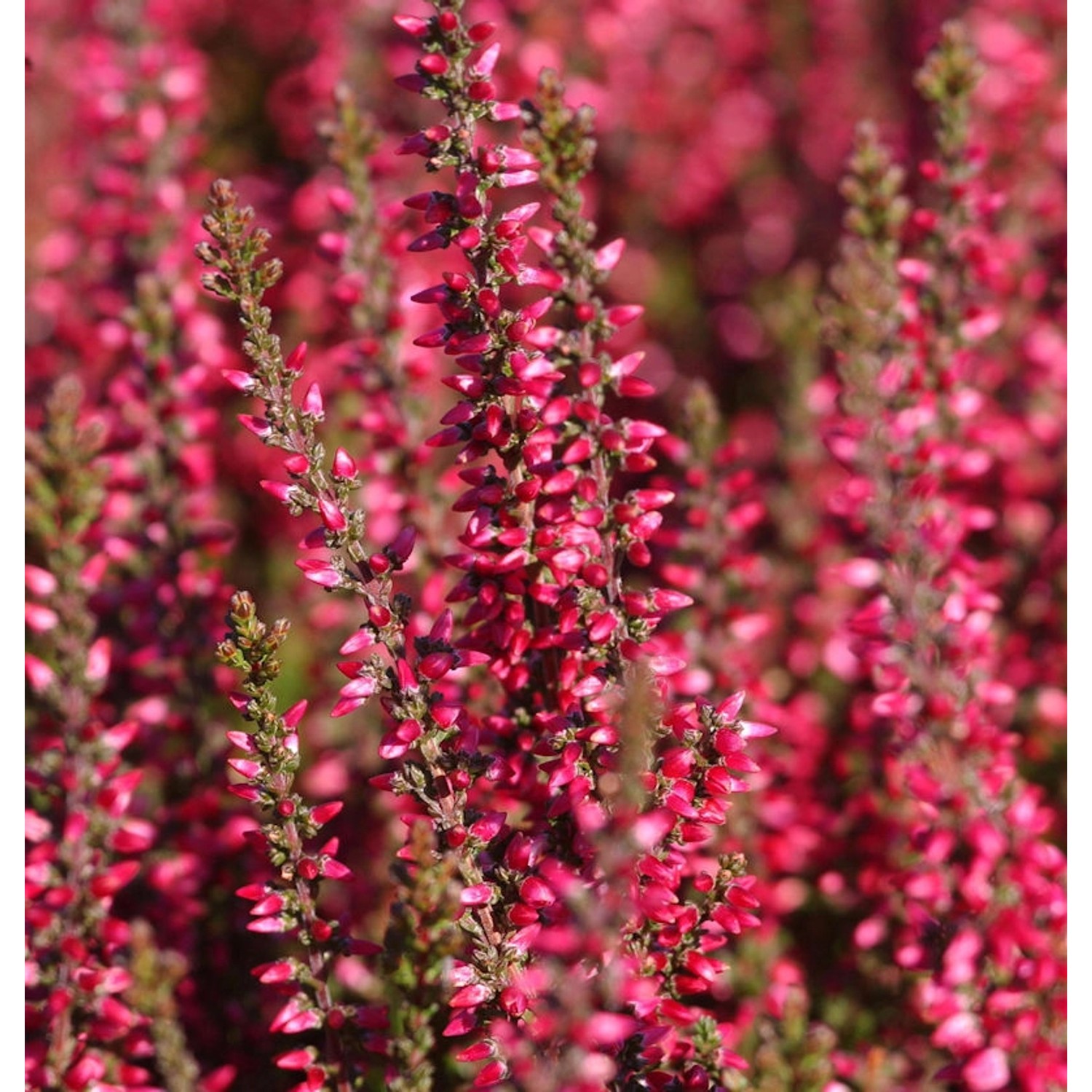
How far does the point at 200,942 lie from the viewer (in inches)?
86.8

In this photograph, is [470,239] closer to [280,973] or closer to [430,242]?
[430,242]

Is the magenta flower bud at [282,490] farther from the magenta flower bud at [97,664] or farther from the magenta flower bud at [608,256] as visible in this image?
the magenta flower bud at [97,664]

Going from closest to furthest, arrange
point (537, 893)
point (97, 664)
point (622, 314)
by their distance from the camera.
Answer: point (537, 893) < point (622, 314) < point (97, 664)

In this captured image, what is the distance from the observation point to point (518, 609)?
60.9 inches

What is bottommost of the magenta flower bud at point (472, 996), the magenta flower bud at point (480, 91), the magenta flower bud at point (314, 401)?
the magenta flower bud at point (472, 996)

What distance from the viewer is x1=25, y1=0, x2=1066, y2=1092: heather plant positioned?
58.7 inches

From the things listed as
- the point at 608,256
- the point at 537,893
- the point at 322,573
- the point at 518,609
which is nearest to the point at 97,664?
the point at 322,573

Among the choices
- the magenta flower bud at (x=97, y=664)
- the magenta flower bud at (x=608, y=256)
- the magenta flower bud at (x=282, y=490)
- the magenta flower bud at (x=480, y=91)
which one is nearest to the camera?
the magenta flower bud at (x=282, y=490)

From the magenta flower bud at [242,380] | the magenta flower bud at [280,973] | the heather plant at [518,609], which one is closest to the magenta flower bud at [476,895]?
the heather plant at [518,609]

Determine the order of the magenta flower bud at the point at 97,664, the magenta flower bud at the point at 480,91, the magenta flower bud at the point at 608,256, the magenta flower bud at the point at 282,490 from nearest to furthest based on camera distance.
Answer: the magenta flower bud at the point at 282,490, the magenta flower bud at the point at 480,91, the magenta flower bud at the point at 608,256, the magenta flower bud at the point at 97,664

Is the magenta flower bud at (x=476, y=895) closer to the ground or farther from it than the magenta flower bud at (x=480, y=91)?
closer to the ground

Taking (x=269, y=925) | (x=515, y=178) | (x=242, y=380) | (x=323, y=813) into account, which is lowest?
(x=269, y=925)

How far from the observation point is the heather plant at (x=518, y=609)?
1.49m

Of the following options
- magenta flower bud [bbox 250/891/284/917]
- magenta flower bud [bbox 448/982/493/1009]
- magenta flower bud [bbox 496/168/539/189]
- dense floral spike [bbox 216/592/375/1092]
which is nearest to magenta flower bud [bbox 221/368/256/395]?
dense floral spike [bbox 216/592/375/1092]
